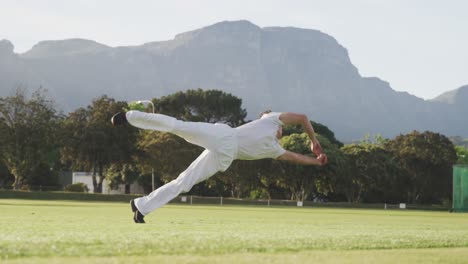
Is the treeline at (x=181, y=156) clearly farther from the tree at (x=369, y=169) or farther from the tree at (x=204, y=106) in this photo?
the tree at (x=204, y=106)

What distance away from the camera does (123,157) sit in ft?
263

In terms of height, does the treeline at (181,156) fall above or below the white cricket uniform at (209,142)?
above

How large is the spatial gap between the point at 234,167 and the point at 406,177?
1098 inches

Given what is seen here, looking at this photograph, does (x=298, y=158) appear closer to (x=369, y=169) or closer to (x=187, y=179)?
(x=187, y=179)

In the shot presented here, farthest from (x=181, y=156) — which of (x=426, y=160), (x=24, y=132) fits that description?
(x=426, y=160)

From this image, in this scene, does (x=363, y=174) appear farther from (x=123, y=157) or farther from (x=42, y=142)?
(x=42, y=142)

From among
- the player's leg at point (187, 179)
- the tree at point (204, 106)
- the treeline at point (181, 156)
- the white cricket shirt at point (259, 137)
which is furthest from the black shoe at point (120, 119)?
the tree at point (204, 106)

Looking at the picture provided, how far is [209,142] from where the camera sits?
1088 cm

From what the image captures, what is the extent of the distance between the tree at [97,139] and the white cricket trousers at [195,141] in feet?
227

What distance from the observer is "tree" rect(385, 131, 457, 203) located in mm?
90625

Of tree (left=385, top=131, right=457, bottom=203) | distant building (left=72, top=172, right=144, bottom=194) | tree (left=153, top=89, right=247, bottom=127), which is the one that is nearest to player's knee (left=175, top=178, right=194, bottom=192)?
tree (left=385, top=131, right=457, bottom=203)

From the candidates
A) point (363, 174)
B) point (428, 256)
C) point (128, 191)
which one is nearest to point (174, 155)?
point (363, 174)

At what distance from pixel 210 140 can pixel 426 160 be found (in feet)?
275

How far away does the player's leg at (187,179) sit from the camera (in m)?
10.8
